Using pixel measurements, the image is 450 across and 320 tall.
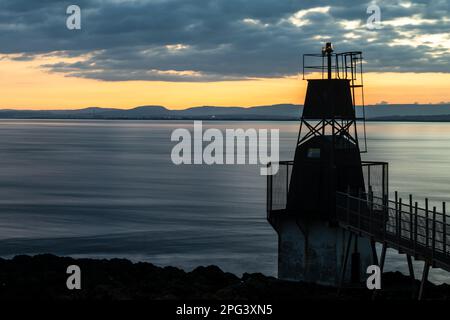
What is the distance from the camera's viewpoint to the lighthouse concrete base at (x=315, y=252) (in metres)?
25.0

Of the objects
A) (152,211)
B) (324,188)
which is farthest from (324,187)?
(152,211)

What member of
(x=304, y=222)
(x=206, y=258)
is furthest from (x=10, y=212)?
(x=304, y=222)

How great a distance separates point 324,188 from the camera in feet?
84.1

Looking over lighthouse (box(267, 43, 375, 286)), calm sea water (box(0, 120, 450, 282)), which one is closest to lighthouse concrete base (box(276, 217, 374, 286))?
lighthouse (box(267, 43, 375, 286))

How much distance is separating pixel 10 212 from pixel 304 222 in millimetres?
39965

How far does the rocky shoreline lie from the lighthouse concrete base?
45 cm

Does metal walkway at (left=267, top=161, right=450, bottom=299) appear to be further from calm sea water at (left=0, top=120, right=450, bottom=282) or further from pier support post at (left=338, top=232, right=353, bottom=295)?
calm sea water at (left=0, top=120, right=450, bottom=282)

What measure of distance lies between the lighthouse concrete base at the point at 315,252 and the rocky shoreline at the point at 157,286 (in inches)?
17.6

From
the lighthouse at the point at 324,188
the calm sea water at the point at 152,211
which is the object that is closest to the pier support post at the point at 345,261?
the lighthouse at the point at 324,188

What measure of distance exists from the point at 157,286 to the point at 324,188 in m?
7.38
